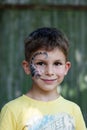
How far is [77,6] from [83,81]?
0.95m

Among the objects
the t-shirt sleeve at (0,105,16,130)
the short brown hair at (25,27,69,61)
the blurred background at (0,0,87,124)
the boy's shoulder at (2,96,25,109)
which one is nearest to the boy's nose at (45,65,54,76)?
the short brown hair at (25,27,69,61)

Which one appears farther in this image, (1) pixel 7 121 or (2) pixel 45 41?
(2) pixel 45 41

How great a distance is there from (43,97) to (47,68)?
0.23m

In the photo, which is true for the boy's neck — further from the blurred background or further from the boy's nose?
the blurred background

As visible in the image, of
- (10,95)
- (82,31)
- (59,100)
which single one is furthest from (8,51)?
(59,100)

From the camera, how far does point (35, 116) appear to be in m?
3.66

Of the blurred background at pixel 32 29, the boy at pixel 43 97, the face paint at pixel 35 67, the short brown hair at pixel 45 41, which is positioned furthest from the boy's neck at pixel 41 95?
the blurred background at pixel 32 29

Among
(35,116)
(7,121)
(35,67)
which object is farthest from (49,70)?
(7,121)

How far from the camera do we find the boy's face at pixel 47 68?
3658 millimetres

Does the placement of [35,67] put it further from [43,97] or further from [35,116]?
[35,116]

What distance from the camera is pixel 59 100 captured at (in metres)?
3.81

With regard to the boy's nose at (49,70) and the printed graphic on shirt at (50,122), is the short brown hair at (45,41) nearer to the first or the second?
the boy's nose at (49,70)

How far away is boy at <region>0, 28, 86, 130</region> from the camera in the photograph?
3.64 m

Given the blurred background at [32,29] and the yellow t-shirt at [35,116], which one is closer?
the yellow t-shirt at [35,116]
